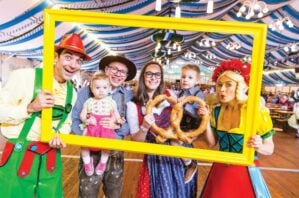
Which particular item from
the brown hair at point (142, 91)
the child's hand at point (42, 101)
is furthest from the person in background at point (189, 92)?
the child's hand at point (42, 101)

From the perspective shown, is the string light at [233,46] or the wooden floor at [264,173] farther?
the wooden floor at [264,173]

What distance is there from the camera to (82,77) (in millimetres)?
1556

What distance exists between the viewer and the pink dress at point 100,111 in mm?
1496

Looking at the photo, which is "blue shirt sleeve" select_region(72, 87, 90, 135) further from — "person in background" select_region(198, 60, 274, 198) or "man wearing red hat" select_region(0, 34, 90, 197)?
"person in background" select_region(198, 60, 274, 198)

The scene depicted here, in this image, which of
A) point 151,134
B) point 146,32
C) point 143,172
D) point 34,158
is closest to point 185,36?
point 146,32

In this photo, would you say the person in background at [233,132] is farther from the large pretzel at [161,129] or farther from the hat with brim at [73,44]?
the hat with brim at [73,44]

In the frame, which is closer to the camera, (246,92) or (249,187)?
(246,92)

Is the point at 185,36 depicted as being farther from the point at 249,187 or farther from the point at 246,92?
the point at 249,187

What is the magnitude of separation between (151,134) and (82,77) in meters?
0.42

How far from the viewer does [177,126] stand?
1466 millimetres

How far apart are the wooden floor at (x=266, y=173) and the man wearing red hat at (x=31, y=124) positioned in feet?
A: 5.34

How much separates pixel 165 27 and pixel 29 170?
2.84ft

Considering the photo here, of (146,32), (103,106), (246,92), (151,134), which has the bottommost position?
(151,134)

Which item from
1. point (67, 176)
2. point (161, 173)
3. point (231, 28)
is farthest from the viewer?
point (67, 176)
